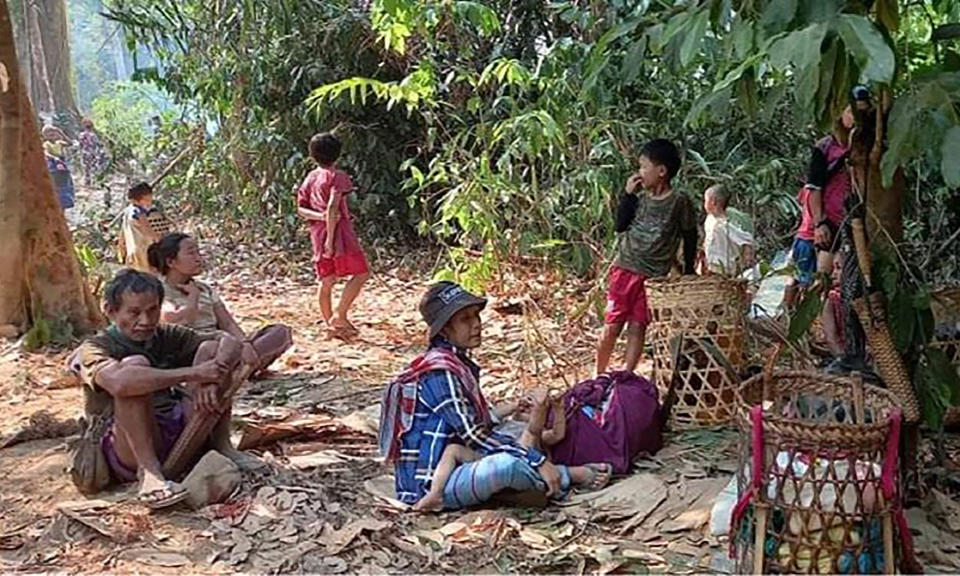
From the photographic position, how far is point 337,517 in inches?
141

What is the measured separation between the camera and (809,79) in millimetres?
2232

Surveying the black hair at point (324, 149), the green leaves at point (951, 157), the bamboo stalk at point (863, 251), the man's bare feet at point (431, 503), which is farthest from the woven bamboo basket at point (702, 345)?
the black hair at point (324, 149)

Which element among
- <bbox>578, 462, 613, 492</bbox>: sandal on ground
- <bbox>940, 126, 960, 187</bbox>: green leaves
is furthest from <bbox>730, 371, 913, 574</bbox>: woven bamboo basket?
<bbox>578, 462, 613, 492</bbox>: sandal on ground

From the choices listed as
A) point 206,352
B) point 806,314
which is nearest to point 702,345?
point 806,314

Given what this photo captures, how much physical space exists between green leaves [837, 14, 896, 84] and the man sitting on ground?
2345 mm

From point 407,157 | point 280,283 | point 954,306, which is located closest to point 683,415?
point 954,306

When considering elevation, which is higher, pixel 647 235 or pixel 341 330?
pixel 647 235

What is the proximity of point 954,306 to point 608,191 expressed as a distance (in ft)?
8.94

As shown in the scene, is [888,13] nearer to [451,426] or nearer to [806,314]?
[806,314]

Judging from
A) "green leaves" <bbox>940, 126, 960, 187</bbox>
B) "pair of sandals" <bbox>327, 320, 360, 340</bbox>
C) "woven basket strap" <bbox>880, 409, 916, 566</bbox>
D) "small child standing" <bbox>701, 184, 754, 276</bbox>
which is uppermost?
"green leaves" <bbox>940, 126, 960, 187</bbox>

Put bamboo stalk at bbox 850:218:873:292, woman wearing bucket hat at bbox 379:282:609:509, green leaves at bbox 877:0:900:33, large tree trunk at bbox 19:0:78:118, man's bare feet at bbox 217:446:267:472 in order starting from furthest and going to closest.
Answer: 1. large tree trunk at bbox 19:0:78:118
2. man's bare feet at bbox 217:446:267:472
3. woman wearing bucket hat at bbox 379:282:609:509
4. bamboo stalk at bbox 850:218:873:292
5. green leaves at bbox 877:0:900:33

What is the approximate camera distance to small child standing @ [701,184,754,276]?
5773 millimetres

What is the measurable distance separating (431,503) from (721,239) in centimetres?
287

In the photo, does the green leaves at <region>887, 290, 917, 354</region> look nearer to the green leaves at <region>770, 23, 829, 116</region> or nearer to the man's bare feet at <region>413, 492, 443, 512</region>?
the green leaves at <region>770, 23, 829, 116</region>
